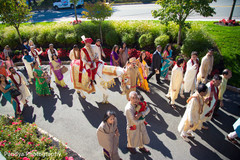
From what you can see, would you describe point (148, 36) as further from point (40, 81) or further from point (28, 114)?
point (28, 114)

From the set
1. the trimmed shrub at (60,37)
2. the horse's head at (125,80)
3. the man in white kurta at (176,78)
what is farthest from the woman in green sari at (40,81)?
the trimmed shrub at (60,37)

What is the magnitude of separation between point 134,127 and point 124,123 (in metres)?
1.78

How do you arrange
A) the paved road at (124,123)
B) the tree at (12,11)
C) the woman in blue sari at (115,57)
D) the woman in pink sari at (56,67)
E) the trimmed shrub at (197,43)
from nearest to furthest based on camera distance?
the paved road at (124,123)
the woman in pink sari at (56,67)
the woman in blue sari at (115,57)
the trimmed shrub at (197,43)
the tree at (12,11)

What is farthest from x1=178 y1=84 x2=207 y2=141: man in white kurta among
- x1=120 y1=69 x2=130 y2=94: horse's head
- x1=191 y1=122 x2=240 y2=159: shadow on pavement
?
x1=120 y1=69 x2=130 y2=94: horse's head

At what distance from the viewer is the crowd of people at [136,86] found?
13.8 feet

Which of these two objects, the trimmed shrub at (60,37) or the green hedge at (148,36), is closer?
the green hedge at (148,36)

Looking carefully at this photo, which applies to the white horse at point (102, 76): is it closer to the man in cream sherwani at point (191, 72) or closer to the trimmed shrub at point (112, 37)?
the man in cream sherwani at point (191, 72)

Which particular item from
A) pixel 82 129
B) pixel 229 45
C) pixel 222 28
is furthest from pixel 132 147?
pixel 222 28

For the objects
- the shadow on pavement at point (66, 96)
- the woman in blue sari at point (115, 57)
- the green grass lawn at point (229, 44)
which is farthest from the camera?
the woman in blue sari at point (115, 57)

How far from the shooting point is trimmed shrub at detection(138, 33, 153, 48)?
1089cm

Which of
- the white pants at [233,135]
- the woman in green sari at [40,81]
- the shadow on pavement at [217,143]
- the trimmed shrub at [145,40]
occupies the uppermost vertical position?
the trimmed shrub at [145,40]

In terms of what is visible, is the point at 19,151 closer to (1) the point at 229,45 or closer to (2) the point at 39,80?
(2) the point at 39,80

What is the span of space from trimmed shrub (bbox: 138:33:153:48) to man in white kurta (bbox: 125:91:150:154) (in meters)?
7.41

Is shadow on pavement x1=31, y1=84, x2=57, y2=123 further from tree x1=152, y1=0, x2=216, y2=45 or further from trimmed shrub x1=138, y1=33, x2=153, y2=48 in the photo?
tree x1=152, y1=0, x2=216, y2=45
